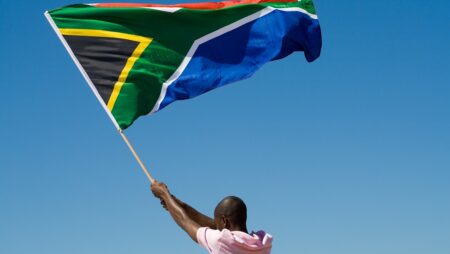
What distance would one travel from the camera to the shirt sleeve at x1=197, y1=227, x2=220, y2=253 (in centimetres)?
971

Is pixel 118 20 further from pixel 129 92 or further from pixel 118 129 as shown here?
pixel 118 129

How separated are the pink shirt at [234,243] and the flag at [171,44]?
17.1ft

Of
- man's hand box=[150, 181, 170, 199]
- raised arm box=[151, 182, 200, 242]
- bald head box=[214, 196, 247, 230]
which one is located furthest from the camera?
man's hand box=[150, 181, 170, 199]

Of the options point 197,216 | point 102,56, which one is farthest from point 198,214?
point 102,56

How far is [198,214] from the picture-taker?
11172 mm

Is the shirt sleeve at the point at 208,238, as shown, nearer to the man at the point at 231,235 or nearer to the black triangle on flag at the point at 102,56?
the man at the point at 231,235

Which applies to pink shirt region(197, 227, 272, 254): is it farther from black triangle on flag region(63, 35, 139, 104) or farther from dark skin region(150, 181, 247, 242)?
black triangle on flag region(63, 35, 139, 104)

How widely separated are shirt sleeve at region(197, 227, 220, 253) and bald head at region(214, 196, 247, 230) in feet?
0.57

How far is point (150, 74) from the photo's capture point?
15578 mm

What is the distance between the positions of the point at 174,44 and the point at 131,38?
2.84ft

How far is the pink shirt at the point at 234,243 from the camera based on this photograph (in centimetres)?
963

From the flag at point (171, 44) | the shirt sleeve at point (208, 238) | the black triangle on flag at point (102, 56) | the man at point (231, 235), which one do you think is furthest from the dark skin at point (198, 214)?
the black triangle on flag at point (102, 56)

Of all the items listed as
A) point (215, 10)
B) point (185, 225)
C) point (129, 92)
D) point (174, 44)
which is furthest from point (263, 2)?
point (185, 225)

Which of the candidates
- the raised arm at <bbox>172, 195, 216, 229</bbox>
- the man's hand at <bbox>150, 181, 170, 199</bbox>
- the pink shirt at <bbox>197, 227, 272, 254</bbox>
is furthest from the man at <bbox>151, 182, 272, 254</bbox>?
the man's hand at <bbox>150, 181, 170, 199</bbox>
